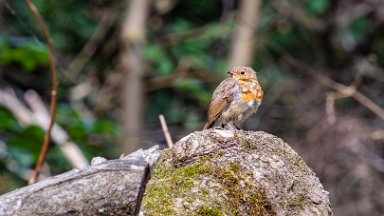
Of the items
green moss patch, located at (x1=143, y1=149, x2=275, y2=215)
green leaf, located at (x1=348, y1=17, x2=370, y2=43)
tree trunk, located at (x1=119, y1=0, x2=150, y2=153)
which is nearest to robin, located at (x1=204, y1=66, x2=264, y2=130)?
green moss patch, located at (x1=143, y1=149, x2=275, y2=215)

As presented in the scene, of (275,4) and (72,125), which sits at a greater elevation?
(275,4)

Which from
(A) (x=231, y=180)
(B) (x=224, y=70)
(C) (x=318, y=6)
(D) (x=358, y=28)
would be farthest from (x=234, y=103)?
(D) (x=358, y=28)

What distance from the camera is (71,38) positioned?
1013 centimetres

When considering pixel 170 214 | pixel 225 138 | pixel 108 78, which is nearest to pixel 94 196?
pixel 170 214

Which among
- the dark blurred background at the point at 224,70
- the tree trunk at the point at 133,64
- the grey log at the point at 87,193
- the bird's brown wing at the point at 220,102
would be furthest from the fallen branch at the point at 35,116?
the grey log at the point at 87,193

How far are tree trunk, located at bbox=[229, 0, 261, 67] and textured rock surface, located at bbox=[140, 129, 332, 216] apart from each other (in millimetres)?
6617

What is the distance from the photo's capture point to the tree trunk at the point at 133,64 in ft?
29.2

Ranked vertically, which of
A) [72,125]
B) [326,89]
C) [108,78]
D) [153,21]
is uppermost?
[153,21]

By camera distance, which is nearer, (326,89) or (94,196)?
(94,196)

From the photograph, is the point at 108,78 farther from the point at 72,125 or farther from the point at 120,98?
the point at 72,125

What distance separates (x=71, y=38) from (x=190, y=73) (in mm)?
1612

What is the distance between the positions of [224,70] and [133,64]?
1027 millimetres

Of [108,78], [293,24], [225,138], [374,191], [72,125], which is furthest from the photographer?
[293,24]

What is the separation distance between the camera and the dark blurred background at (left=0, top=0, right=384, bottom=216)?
7.89 m
